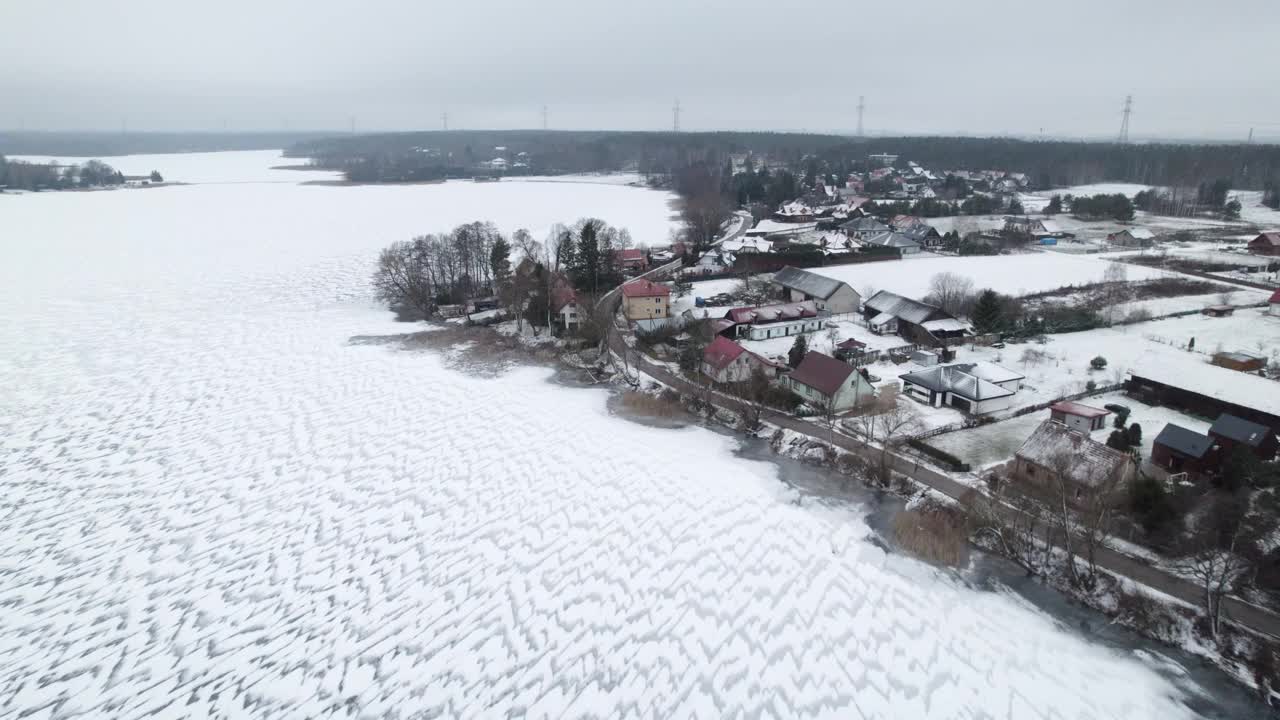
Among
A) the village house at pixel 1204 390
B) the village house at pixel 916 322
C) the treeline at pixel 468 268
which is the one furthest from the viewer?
the treeline at pixel 468 268

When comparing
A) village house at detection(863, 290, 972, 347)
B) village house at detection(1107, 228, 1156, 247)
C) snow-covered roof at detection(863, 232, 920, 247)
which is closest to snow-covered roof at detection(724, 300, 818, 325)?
village house at detection(863, 290, 972, 347)

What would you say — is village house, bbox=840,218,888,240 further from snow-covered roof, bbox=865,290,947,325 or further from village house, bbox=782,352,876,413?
village house, bbox=782,352,876,413

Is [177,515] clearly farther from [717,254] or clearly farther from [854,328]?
[717,254]

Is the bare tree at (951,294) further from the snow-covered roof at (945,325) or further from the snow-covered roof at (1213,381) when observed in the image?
the snow-covered roof at (1213,381)

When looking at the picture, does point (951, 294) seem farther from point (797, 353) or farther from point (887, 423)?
point (887, 423)

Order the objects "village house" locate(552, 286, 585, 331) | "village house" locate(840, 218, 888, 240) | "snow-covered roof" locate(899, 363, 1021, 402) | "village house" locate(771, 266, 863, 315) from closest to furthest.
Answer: "snow-covered roof" locate(899, 363, 1021, 402), "village house" locate(552, 286, 585, 331), "village house" locate(771, 266, 863, 315), "village house" locate(840, 218, 888, 240)

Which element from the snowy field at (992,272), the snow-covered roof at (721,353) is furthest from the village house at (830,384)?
the snowy field at (992,272)
